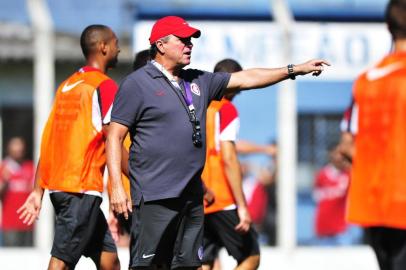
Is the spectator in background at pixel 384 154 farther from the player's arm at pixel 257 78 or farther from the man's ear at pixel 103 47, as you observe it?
the man's ear at pixel 103 47

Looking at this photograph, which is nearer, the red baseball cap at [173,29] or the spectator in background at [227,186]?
the red baseball cap at [173,29]

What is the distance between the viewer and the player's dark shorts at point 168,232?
22.5 feet

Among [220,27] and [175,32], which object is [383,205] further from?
[220,27]

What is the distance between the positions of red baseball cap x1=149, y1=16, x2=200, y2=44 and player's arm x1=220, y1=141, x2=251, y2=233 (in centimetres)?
191

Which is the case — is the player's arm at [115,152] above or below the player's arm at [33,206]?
above

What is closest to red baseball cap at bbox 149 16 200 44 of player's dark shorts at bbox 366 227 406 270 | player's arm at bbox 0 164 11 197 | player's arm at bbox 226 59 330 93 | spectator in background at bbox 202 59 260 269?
player's arm at bbox 226 59 330 93

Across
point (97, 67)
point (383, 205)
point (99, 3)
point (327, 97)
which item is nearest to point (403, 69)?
point (383, 205)

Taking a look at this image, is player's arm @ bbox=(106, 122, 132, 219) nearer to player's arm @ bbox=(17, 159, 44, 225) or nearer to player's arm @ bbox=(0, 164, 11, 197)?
player's arm @ bbox=(17, 159, 44, 225)

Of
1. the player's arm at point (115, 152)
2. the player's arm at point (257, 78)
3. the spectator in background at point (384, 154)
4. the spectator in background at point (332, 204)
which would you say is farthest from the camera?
the spectator in background at point (332, 204)

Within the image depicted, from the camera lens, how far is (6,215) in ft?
52.0

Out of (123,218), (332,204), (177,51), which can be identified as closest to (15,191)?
(332,204)

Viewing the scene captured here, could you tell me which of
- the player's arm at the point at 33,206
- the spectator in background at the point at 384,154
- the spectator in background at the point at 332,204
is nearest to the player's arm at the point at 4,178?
the spectator in background at the point at 332,204

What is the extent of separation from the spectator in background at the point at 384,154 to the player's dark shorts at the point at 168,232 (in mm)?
1627

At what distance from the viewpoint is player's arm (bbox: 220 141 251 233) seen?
8.70m
